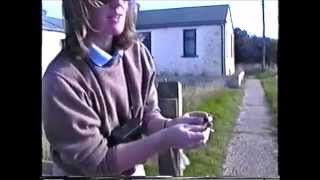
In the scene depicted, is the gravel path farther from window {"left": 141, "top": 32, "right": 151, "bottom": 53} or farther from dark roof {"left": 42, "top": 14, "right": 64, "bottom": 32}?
dark roof {"left": 42, "top": 14, "right": 64, "bottom": 32}

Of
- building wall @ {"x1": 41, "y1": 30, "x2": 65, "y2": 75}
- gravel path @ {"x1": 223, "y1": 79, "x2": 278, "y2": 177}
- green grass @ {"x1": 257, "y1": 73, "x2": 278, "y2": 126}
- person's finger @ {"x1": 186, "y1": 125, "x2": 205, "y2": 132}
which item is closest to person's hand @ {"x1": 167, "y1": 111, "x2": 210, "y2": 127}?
person's finger @ {"x1": 186, "y1": 125, "x2": 205, "y2": 132}

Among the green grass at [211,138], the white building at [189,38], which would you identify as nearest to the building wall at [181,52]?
the white building at [189,38]

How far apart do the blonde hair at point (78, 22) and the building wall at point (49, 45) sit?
0.03 m

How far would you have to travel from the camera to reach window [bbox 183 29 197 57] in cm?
225

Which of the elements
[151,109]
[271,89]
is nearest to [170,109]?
[151,109]

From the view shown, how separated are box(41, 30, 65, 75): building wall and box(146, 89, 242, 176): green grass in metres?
0.57

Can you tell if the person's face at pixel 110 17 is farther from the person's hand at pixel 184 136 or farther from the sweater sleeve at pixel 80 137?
the person's hand at pixel 184 136

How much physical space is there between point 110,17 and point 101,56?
17 cm

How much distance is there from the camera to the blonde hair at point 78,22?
2189mm

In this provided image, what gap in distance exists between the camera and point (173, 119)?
221 cm
